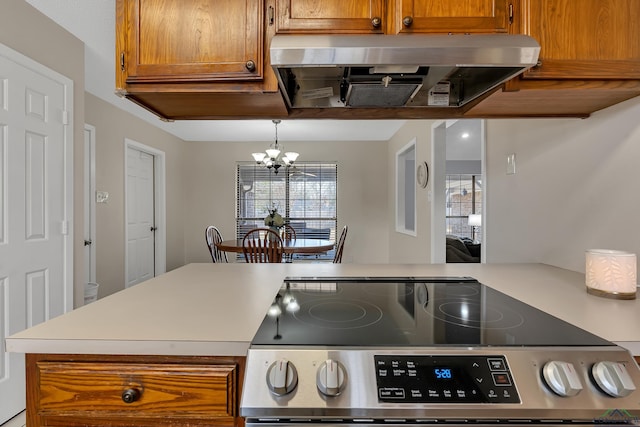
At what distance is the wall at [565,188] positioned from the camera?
1.21 metres

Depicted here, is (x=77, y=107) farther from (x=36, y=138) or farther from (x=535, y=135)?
(x=535, y=135)

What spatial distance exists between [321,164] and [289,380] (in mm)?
5271

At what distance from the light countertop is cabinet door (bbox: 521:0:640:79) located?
0.73m

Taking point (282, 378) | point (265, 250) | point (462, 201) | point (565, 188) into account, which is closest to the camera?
point (282, 378)

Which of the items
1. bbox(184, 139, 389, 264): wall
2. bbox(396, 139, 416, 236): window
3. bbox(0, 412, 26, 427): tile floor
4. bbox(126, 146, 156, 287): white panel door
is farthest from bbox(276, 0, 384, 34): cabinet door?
bbox(184, 139, 389, 264): wall

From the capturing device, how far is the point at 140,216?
4566 millimetres

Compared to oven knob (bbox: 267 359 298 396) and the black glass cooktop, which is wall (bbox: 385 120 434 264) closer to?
the black glass cooktop

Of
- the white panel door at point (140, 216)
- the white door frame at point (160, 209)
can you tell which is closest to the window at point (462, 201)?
the white door frame at point (160, 209)

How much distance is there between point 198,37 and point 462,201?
8.16 m

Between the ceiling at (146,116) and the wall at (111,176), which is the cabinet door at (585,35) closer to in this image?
the ceiling at (146,116)

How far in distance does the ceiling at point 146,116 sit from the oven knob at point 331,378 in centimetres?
247

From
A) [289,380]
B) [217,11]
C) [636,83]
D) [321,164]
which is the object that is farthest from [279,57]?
[321,164]

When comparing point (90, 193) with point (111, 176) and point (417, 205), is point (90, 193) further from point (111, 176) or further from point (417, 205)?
point (417, 205)

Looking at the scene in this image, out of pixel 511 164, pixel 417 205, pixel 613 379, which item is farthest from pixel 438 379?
pixel 417 205
